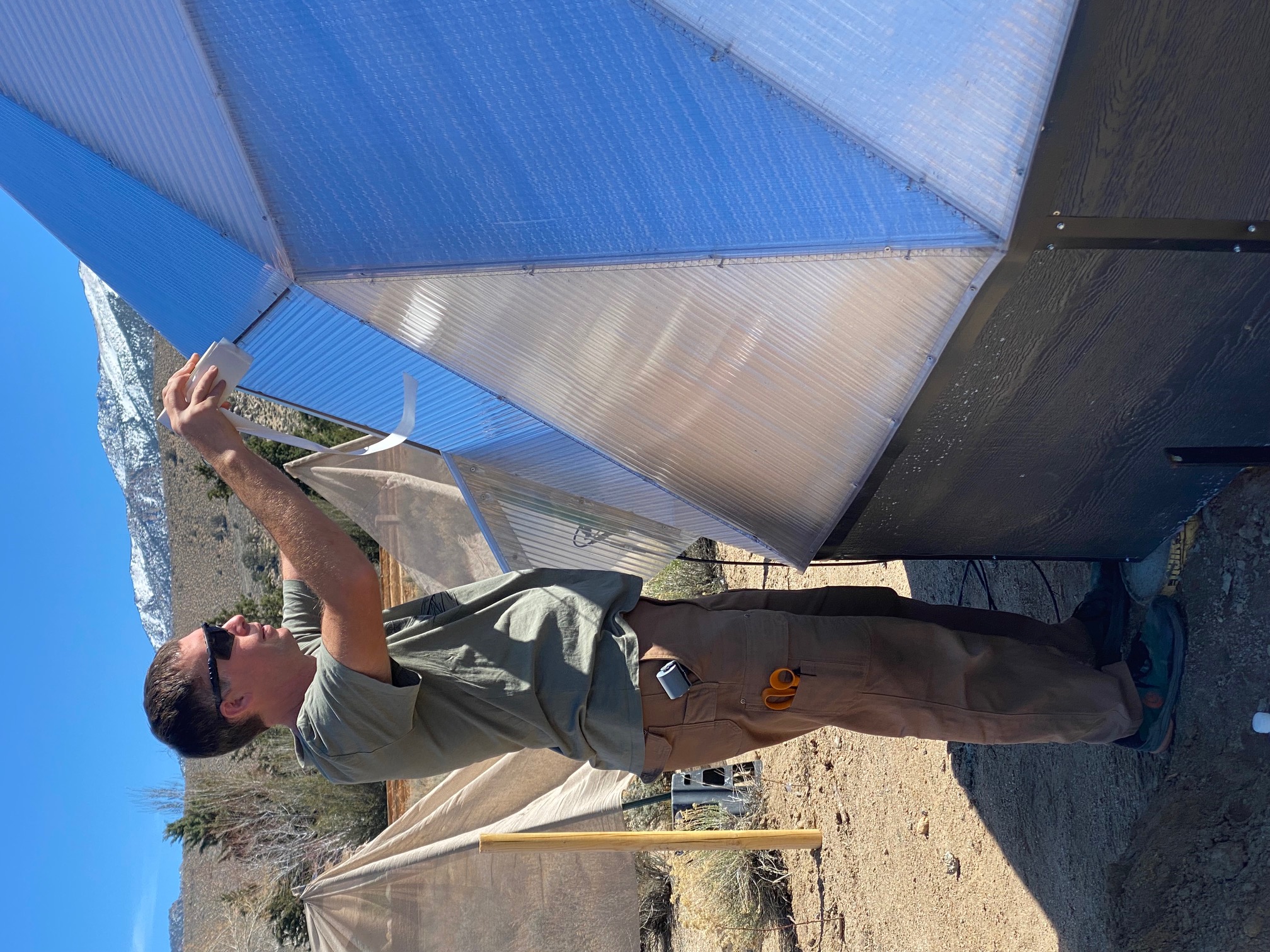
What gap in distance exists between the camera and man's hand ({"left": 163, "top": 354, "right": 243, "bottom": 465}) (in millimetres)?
2250

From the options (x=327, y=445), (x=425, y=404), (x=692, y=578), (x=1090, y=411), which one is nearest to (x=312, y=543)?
(x=425, y=404)

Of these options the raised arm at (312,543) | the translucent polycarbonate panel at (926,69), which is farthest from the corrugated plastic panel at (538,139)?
the raised arm at (312,543)

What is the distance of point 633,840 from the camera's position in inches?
176

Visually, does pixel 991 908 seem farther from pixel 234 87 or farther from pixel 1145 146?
pixel 234 87

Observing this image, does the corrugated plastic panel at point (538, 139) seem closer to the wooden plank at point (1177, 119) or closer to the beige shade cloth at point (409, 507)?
the wooden plank at point (1177, 119)

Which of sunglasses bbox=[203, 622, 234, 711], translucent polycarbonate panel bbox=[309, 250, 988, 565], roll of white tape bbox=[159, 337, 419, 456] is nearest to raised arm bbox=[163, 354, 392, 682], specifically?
roll of white tape bbox=[159, 337, 419, 456]

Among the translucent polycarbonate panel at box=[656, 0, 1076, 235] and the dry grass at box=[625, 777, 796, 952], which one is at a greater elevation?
the translucent polycarbonate panel at box=[656, 0, 1076, 235]

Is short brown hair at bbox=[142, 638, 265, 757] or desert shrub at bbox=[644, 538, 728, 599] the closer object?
short brown hair at bbox=[142, 638, 265, 757]

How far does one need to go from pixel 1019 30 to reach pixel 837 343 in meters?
0.84

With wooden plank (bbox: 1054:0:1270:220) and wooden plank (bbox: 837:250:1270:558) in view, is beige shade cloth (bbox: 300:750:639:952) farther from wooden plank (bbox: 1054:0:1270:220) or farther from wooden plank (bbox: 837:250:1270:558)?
wooden plank (bbox: 1054:0:1270:220)

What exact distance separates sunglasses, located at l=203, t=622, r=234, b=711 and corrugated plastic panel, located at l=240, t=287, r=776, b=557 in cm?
96

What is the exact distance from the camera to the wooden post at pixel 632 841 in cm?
431

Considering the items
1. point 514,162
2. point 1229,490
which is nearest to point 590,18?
point 514,162

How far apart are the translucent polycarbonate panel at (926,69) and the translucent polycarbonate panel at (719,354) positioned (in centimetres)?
20
